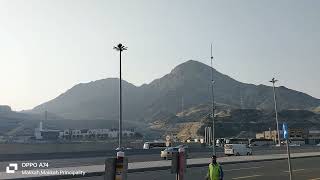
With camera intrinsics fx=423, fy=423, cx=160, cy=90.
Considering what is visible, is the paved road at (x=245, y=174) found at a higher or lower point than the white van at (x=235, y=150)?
lower

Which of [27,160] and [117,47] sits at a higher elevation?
[117,47]

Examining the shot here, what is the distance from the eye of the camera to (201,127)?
623ft

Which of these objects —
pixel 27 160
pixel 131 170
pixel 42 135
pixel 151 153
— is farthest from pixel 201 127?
pixel 131 170

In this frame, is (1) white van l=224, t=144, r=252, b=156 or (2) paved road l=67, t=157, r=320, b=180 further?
(1) white van l=224, t=144, r=252, b=156

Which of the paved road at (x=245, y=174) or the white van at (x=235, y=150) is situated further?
the white van at (x=235, y=150)

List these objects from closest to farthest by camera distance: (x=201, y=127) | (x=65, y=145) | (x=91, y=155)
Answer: (x=91, y=155) → (x=65, y=145) → (x=201, y=127)

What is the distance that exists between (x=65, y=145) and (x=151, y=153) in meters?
36.3

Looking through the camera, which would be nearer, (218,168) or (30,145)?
(218,168)

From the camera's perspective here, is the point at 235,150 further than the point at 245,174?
Yes

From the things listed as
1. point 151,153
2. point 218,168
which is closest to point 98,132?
point 151,153

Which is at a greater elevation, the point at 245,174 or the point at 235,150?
the point at 235,150

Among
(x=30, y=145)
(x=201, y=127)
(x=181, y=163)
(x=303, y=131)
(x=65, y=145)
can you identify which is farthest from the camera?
(x=201, y=127)

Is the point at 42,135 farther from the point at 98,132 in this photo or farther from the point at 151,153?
the point at 151,153

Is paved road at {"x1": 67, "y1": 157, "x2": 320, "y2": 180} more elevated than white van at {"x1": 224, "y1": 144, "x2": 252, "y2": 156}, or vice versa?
white van at {"x1": 224, "y1": 144, "x2": 252, "y2": 156}
